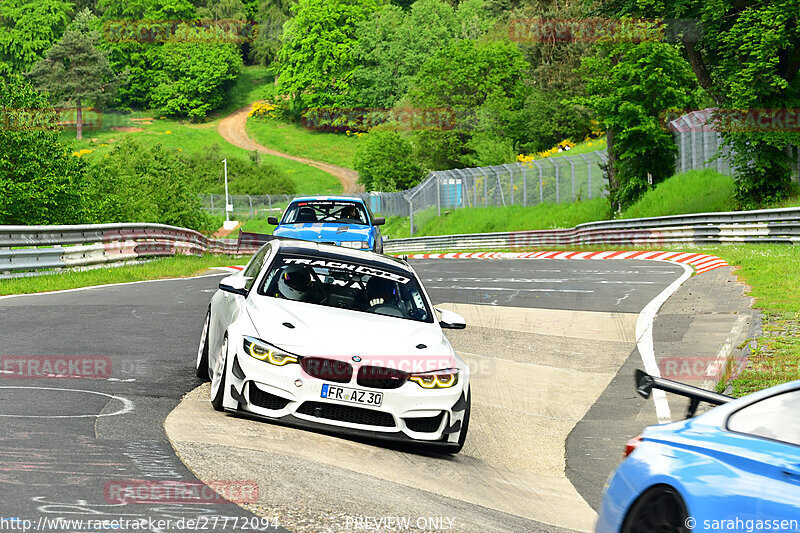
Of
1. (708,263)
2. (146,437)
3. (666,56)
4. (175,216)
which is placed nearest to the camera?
(146,437)

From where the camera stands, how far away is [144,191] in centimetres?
4872

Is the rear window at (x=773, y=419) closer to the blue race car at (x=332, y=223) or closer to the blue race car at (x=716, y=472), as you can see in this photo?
the blue race car at (x=716, y=472)

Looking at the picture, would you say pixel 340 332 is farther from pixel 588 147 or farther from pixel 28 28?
pixel 28 28

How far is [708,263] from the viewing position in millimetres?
25516

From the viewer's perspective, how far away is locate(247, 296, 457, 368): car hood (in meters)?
7.87

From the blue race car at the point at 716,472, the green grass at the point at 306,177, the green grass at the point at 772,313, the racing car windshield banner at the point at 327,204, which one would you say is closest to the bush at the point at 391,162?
the green grass at the point at 306,177

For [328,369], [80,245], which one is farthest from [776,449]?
[80,245]

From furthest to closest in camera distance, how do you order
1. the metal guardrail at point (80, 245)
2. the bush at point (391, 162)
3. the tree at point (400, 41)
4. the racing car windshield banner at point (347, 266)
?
1. the tree at point (400, 41)
2. the bush at point (391, 162)
3. the metal guardrail at point (80, 245)
4. the racing car windshield banner at point (347, 266)

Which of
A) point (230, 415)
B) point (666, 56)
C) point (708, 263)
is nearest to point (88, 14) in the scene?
point (666, 56)

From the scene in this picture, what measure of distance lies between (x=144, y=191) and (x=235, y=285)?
41162mm

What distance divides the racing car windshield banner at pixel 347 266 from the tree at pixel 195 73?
144288 millimetres

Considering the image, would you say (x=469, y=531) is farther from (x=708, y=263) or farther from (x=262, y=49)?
(x=262, y=49)

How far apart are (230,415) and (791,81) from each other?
31118 millimetres

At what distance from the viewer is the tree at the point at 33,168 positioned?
40.4 metres
